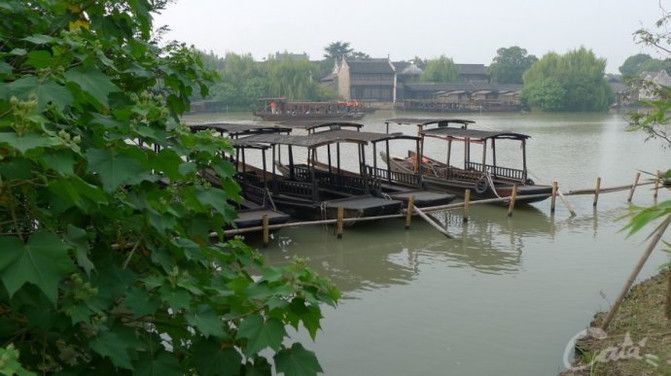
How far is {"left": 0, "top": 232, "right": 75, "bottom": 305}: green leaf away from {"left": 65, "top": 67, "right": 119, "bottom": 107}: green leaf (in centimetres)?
50

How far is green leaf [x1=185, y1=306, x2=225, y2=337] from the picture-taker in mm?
Answer: 2311

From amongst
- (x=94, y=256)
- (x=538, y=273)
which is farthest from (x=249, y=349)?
(x=538, y=273)

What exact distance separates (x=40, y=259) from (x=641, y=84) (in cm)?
1151

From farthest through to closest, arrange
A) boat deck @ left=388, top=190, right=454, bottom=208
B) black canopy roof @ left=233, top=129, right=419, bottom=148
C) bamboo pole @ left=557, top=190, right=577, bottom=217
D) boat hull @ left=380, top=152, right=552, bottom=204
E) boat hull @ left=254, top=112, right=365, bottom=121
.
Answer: boat hull @ left=254, top=112, right=365, bottom=121 → boat hull @ left=380, top=152, right=552, bottom=204 → bamboo pole @ left=557, top=190, right=577, bottom=217 → boat deck @ left=388, top=190, right=454, bottom=208 → black canopy roof @ left=233, top=129, right=419, bottom=148

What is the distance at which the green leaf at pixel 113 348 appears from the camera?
7.05 feet

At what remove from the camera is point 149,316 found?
8.17 ft

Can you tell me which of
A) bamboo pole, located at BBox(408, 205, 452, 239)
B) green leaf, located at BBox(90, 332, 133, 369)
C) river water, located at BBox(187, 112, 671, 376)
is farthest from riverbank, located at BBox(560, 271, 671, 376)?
bamboo pole, located at BBox(408, 205, 452, 239)

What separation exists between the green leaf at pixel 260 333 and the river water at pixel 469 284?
328 cm

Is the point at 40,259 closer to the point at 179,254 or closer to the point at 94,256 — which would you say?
the point at 94,256

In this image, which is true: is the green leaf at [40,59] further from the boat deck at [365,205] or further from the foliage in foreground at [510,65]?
the foliage in foreground at [510,65]

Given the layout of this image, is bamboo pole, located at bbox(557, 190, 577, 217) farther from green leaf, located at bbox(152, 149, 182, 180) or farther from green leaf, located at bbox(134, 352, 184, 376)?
green leaf, located at bbox(152, 149, 182, 180)

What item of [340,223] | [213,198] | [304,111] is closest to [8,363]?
[213,198]

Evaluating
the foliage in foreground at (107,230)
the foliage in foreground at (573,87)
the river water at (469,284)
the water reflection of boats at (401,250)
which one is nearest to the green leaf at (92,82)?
the foliage in foreground at (107,230)

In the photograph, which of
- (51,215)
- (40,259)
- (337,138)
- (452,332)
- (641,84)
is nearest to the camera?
(40,259)
